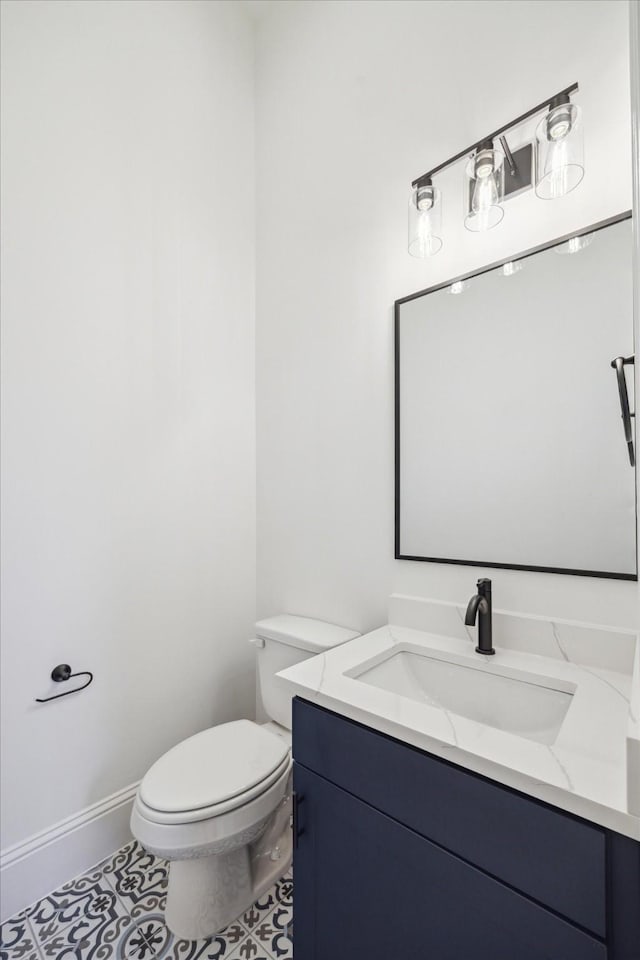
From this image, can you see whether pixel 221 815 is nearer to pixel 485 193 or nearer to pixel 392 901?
pixel 392 901

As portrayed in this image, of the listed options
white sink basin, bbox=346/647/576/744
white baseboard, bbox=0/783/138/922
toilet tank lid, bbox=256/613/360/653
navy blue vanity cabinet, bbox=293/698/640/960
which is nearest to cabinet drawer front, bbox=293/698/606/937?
navy blue vanity cabinet, bbox=293/698/640/960

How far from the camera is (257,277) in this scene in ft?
6.72

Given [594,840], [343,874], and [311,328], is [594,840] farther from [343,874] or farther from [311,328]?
[311,328]

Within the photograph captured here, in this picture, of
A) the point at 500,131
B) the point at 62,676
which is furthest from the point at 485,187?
the point at 62,676

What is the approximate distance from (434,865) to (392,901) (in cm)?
15

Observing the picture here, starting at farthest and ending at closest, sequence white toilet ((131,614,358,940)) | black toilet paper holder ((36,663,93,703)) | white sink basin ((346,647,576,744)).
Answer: black toilet paper holder ((36,663,93,703)), white toilet ((131,614,358,940)), white sink basin ((346,647,576,744))

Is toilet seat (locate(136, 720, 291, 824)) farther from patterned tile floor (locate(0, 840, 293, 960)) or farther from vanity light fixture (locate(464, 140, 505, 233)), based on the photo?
vanity light fixture (locate(464, 140, 505, 233))

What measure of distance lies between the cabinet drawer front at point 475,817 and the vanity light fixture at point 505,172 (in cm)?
127

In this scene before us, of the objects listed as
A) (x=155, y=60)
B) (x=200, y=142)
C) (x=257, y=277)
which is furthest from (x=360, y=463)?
(x=155, y=60)

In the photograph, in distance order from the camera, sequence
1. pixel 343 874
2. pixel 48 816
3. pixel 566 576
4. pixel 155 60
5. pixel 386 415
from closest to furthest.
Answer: pixel 343 874
pixel 566 576
pixel 48 816
pixel 386 415
pixel 155 60

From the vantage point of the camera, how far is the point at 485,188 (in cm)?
120

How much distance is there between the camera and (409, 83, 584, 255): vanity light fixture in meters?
1.04

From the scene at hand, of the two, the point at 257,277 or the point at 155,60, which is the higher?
the point at 155,60

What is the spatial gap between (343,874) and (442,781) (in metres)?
0.37
